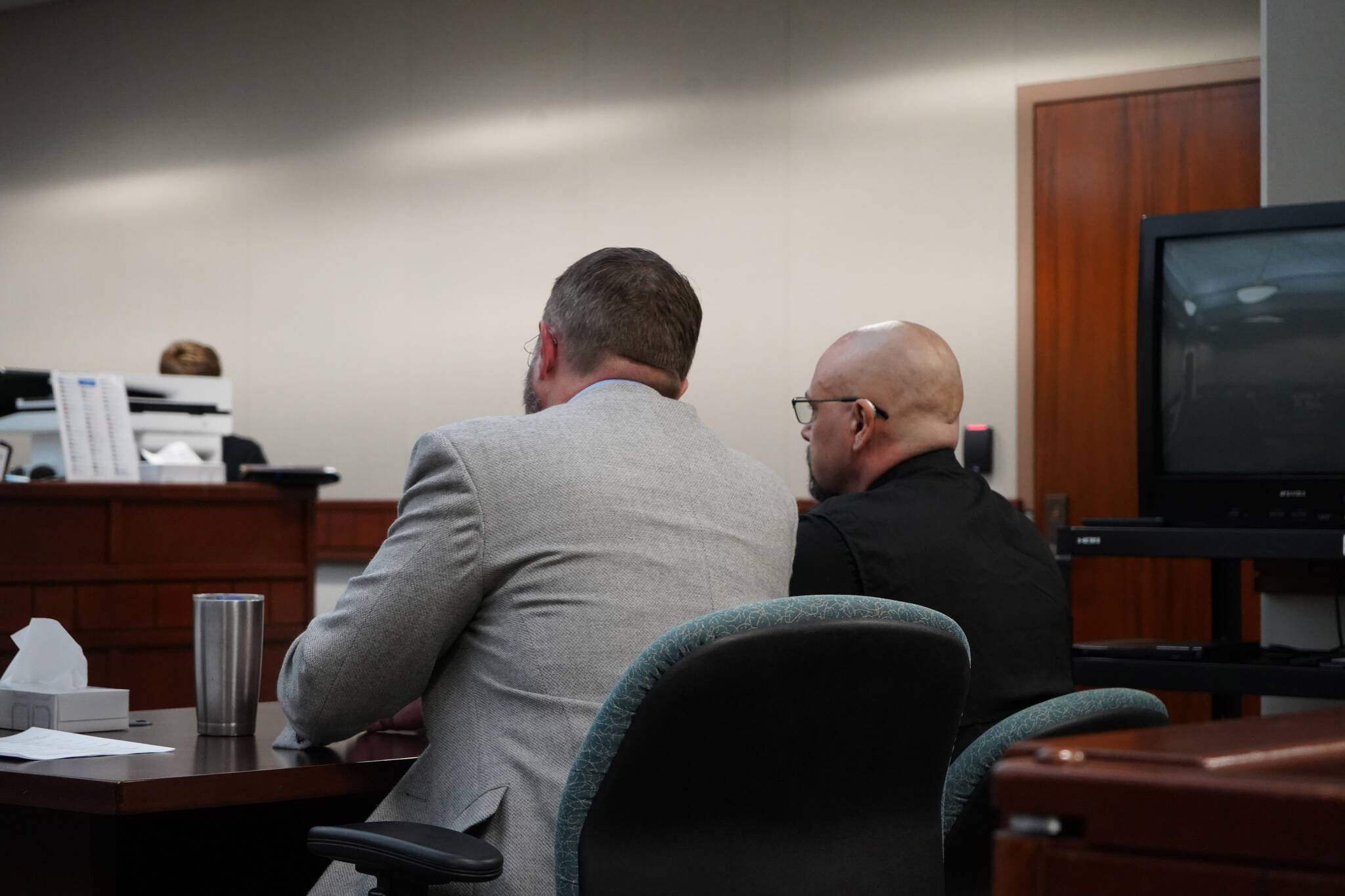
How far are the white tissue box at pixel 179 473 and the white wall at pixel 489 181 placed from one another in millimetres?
1662

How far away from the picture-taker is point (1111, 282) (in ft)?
15.3

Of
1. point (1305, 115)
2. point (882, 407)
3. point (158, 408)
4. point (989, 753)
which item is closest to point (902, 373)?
point (882, 407)

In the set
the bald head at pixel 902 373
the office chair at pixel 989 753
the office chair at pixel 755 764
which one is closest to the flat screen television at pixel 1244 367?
the bald head at pixel 902 373

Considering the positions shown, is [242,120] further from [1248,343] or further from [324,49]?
[1248,343]

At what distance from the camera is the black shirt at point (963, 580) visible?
1.78 m

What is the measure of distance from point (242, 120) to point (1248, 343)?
4.91m

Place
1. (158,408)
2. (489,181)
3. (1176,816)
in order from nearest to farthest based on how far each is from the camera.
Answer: (1176,816) → (158,408) → (489,181)

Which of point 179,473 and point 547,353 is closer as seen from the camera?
point 547,353

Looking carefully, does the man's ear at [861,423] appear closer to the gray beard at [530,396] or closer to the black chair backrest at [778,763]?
the gray beard at [530,396]

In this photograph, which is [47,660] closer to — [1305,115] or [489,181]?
[1305,115]

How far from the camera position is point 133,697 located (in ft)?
12.1

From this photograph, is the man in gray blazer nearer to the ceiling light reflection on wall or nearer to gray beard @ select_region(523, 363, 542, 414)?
gray beard @ select_region(523, 363, 542, 414)

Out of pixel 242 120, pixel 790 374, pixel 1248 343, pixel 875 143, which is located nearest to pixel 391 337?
pixel 242 120

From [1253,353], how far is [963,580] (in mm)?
1130
